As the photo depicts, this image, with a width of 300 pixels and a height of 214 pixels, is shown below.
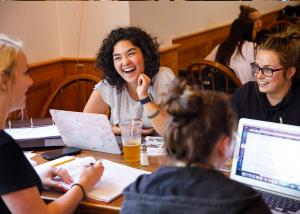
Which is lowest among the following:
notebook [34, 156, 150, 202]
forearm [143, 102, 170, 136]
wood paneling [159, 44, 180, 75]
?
notebook [34, 156, 150, 202]

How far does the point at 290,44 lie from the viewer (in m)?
1.63

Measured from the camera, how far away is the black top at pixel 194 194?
830 mm

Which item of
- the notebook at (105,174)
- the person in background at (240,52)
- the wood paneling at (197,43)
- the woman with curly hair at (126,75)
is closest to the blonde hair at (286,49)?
the woman with curly hair at (126,75)

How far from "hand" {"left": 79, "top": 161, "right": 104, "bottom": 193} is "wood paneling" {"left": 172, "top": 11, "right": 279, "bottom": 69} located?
93.1 inches

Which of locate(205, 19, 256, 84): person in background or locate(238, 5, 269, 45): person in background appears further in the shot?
locate(238, 5, 269, 45): person in background

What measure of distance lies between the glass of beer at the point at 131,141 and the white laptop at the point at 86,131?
2.2 inches

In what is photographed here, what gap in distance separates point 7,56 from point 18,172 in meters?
0.35

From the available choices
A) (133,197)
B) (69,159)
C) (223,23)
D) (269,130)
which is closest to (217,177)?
(133,197)

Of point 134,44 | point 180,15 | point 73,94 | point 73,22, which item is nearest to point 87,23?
point 73,22

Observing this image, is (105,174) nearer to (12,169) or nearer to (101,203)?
(101,203)

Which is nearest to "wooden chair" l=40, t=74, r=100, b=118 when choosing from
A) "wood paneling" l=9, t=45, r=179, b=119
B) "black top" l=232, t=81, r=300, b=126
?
"wood paneling" l=9, t=45, r=179, b=119

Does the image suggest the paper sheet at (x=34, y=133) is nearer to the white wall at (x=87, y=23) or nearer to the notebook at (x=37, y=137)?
the notebook at (x=37, y=137)

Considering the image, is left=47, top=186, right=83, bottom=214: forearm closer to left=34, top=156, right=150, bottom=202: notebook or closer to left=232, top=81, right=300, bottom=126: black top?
left=34, top=156, right=150, bottom=202: notebook

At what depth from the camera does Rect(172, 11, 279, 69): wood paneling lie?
3938 mm
